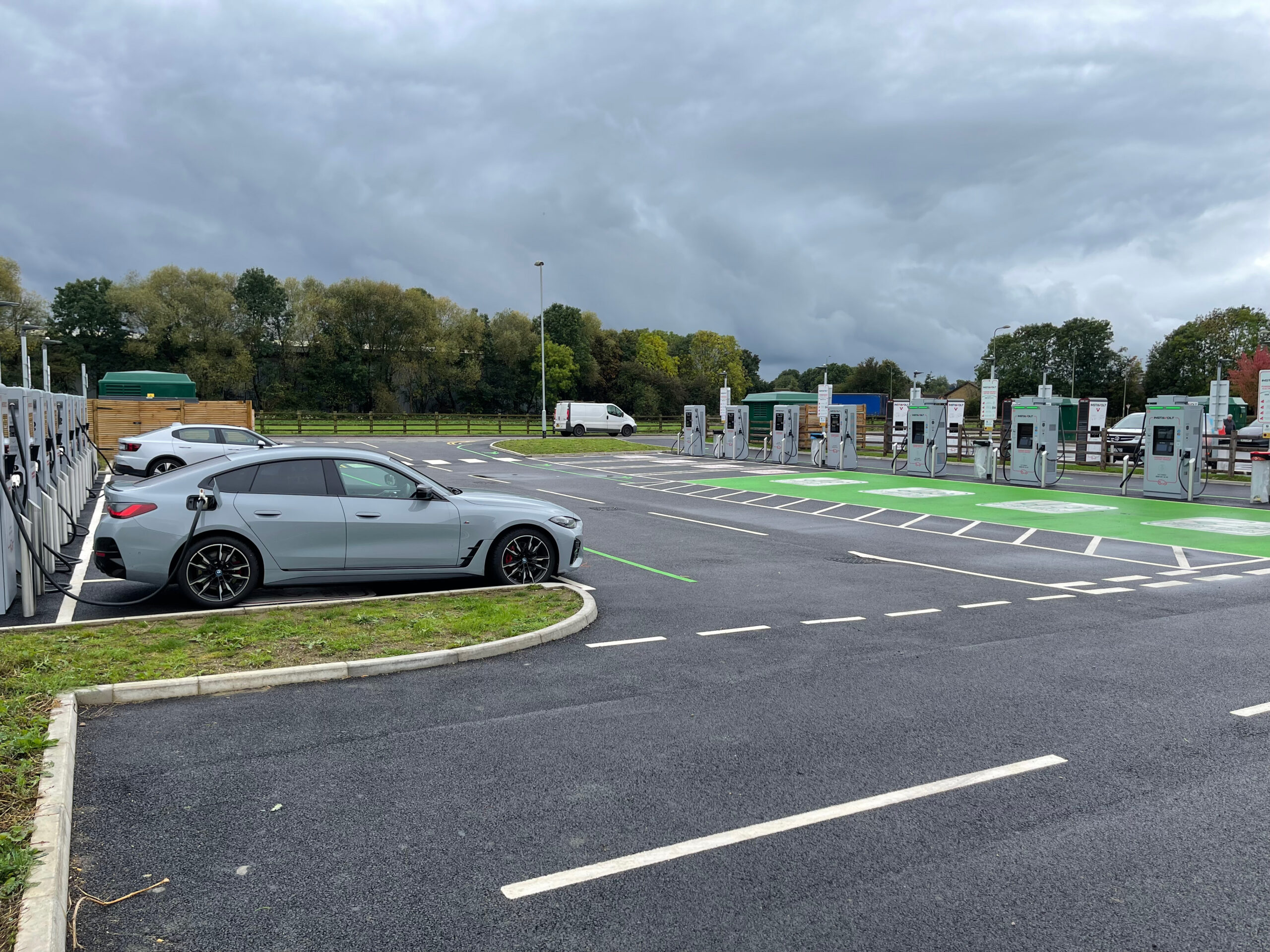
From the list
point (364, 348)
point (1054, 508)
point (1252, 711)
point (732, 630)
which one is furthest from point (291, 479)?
point (364, 348)

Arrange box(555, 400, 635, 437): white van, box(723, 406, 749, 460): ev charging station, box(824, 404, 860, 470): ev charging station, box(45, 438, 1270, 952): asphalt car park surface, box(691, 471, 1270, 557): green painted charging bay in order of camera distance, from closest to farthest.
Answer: box(45, 438, 1270, 952): asphalt car park surface → box(691, 471, 1270, 557): green painted charging bay → box(824, 404, 860, 470): ev charging station → box(723, 406, 749, 460): ev charging station → box(555, 400, 635, 437): white van

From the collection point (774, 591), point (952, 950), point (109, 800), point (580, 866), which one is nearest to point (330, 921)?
point (580, 866)

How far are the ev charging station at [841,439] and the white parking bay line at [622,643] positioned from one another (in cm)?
2248

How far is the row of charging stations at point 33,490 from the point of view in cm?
764

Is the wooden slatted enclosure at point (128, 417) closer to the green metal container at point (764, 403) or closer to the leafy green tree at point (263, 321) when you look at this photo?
the green metal container at point (764, 403)

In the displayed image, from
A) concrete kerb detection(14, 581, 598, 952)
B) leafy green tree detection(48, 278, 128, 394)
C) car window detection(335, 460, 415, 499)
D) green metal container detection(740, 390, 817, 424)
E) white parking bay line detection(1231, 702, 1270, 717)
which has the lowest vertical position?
white parking bay line detection(1231, 702, 1270, 717)

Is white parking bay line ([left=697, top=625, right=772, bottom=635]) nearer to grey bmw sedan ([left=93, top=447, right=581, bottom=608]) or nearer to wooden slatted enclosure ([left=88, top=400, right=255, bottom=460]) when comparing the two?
grey bmw sedan ([left=93, top=447, right=581, bottom=608])

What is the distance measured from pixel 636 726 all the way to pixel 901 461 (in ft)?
93.3

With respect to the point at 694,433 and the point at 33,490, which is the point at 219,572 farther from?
the point at 694,433

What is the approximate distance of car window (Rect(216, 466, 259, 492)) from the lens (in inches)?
310

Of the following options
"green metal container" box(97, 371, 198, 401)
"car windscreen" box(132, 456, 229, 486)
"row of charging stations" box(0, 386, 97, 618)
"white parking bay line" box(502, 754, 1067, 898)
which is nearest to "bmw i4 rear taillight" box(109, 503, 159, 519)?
"car windscreen" box(132, 456, 229, 486)

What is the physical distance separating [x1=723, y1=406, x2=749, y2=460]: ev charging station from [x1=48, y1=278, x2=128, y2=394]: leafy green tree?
5090 centimetres

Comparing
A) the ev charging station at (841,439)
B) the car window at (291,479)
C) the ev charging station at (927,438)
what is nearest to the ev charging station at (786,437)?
the ev charging station at (841,439)

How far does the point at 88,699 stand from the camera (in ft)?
17.6
